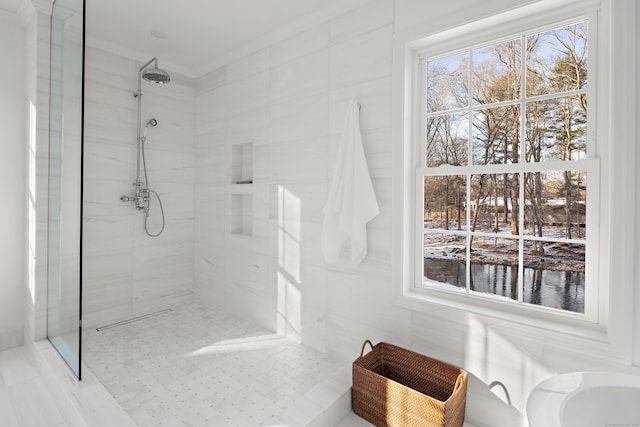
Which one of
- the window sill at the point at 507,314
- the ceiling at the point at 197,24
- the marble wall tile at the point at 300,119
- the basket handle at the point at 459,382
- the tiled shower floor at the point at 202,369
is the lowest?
the tiled shower floor at the point at 202,369

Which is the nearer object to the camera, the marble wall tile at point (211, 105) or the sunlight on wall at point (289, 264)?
the sunlight on wall at point (289, 264)

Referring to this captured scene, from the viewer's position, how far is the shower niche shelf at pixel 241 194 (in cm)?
315

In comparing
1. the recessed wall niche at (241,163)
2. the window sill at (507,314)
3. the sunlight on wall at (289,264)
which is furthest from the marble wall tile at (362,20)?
the window sill at (507,314)

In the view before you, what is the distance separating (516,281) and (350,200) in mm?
997

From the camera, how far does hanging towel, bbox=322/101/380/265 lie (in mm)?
2076

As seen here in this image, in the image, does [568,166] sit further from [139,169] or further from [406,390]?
[139,169]

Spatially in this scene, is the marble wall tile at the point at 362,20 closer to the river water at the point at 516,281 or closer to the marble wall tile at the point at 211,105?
the marble wall tile at the point at 211,105

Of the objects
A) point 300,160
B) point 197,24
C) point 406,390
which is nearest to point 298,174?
point 300,160

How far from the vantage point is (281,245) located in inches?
107

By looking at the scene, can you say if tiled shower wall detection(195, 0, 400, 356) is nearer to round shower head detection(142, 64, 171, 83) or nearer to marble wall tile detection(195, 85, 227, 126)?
marble wall tile detection(195, 85, 227, 126)

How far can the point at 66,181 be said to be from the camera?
2.15 meters

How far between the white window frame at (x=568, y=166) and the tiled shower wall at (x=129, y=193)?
91.3 inches

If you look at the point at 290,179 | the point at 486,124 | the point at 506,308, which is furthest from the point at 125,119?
the point at 506,308

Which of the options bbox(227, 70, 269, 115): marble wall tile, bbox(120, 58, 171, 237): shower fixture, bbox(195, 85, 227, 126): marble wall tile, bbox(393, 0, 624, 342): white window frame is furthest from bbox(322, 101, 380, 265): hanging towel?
bbox(120, 58, 171, 237): shower fixture
